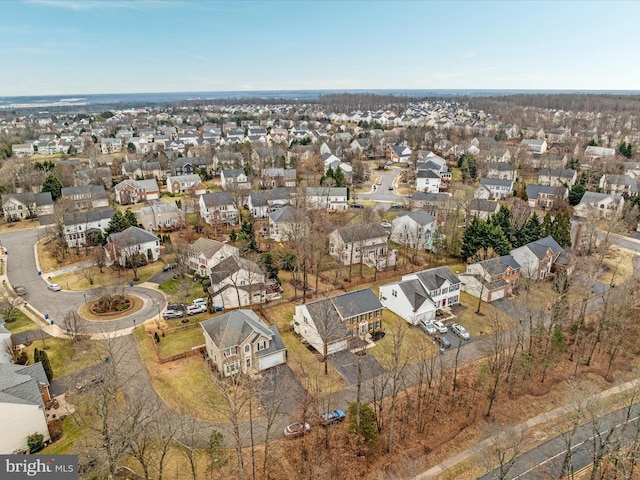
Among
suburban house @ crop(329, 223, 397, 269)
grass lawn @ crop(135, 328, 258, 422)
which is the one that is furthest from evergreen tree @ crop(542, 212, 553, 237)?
grass lawn @ crop(135, 328, 258, 422)

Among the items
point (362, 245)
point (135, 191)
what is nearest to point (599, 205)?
point (362, 245)

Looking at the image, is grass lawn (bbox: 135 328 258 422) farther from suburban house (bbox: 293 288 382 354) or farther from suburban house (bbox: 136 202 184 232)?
suburban house (bbox: 136 202 184 232)

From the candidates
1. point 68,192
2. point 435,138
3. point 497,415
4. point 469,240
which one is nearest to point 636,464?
point 497,415

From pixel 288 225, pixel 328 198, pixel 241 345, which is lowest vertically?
pixel 241 345

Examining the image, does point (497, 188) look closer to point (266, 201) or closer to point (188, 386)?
point (266, 201)

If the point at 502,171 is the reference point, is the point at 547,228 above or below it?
below

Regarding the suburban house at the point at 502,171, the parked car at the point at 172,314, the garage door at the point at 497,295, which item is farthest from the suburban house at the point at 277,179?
the garage door at the point at 497,295

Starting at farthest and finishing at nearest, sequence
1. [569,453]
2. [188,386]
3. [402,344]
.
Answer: [402,344]
[188,386]
[569,453]
